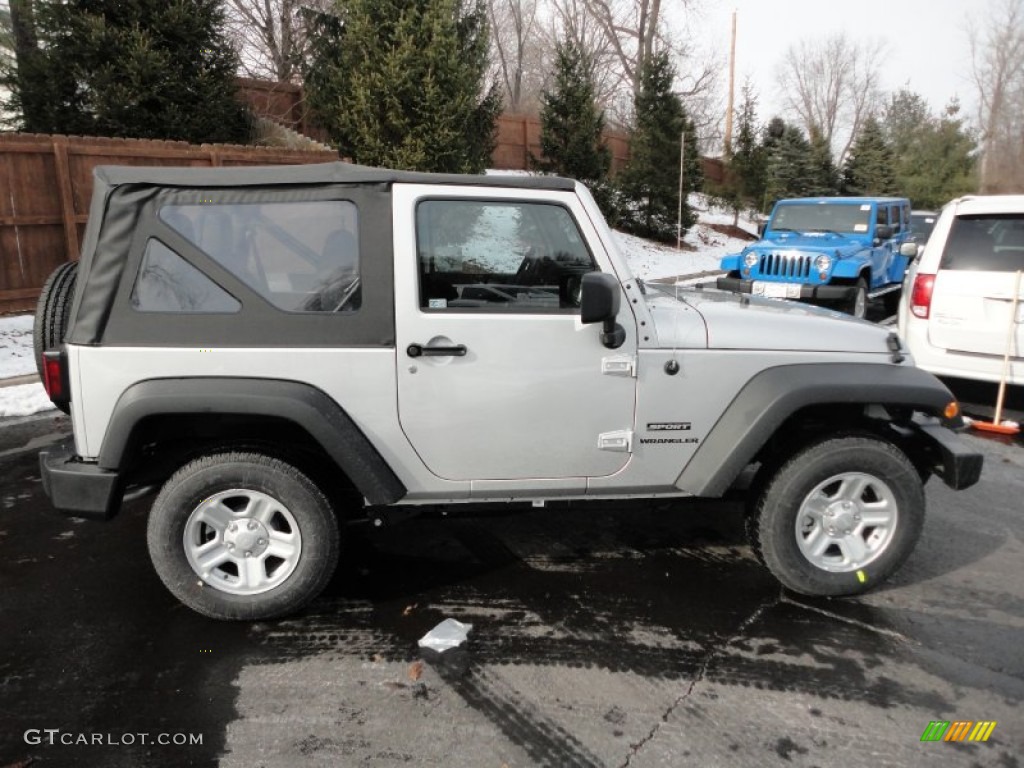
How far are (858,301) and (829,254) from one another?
2.59ft

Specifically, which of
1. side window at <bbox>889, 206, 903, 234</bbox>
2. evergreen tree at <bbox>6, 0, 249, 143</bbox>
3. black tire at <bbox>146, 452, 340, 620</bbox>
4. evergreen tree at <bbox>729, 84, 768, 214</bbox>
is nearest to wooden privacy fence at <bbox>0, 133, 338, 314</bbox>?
evergreen tree at <bbox>6, 0, 249, 143</bbox>

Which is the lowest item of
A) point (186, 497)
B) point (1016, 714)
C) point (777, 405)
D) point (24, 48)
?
point (1016, 714)

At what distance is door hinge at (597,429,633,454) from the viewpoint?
10.6 ft

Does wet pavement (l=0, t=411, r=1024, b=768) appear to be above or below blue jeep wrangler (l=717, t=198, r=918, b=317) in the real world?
below

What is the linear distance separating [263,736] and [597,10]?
128ft

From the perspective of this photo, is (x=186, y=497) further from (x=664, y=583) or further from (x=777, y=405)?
(x=777, y=405)

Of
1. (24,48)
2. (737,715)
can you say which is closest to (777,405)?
(737,715)

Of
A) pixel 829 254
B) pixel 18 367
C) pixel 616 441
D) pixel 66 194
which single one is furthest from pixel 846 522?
pixel 66 194

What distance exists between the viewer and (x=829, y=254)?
421 inches

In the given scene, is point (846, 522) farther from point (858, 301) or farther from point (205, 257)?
point (858, 301)

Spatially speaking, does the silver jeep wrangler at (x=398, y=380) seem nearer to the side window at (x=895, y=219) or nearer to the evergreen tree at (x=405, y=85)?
the side window at (x=895, y=219)

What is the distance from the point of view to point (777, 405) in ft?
10.5

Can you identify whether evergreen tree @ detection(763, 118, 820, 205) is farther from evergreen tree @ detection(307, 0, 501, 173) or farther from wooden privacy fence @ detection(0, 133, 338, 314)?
wooden privacy fence @ detection(0, 133, 338, 314)

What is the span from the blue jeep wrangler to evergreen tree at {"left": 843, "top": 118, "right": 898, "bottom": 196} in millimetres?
22809
